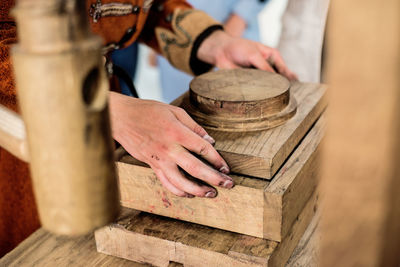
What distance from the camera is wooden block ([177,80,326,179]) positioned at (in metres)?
0.88

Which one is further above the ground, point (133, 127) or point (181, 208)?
point (133, 127)

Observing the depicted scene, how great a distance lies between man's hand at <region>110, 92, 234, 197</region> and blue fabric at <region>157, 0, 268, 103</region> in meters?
1.75

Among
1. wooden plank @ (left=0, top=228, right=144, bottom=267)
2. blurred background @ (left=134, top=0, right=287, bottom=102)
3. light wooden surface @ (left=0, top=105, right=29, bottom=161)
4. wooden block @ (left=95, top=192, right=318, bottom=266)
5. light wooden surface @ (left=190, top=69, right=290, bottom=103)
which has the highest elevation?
light wooden surface @ (left=0, top=105, right=29, bottom=161)

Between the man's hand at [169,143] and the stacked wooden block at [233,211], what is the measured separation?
0.03 metres

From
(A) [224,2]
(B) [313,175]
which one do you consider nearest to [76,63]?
(B) [313,175]

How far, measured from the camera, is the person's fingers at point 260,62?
1354 millimetres

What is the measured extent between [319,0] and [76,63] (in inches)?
60.7

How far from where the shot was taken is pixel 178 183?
880 mm

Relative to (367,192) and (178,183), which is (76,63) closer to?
(367,192)

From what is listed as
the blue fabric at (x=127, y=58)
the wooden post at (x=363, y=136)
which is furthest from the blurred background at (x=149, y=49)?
the wooden post at (x=363, y=136)

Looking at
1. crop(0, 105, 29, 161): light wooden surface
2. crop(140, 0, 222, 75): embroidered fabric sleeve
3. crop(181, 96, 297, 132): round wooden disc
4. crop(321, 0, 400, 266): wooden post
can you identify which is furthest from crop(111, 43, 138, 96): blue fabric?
crop(321, 0, 400, 266): wooden post

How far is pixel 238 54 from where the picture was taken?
1.42m

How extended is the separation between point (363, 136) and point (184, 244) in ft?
2.04

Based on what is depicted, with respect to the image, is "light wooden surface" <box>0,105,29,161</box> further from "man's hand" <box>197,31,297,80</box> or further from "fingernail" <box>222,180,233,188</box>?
"man's hand" <box>197,31,297,80</box>
